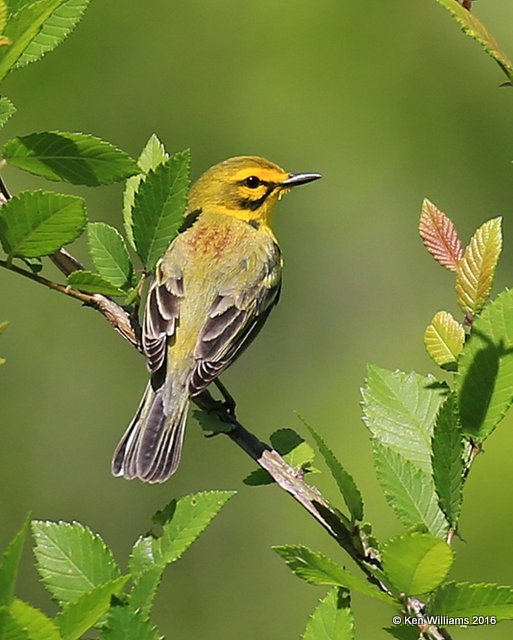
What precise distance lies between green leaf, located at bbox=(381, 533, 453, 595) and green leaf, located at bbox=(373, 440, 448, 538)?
18 cm

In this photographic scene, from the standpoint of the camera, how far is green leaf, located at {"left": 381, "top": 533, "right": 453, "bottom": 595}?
1.36 metres

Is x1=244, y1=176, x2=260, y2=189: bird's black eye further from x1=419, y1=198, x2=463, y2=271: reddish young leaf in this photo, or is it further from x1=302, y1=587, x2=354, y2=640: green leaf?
Result: x1=302, y1=587, x2=354, y2=640: green leaf

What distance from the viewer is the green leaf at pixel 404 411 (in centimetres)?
178

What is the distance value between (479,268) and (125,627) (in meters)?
0.72

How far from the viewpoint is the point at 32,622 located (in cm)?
123

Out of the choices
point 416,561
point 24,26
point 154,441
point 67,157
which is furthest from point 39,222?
point 154,441

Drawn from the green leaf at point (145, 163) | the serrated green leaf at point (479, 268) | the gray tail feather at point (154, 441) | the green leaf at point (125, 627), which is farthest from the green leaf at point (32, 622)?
the gray tail feather at point (154, 441)

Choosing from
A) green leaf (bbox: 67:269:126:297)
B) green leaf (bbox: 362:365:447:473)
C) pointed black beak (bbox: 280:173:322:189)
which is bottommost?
green leaf (bbox: 362:365:447:473)

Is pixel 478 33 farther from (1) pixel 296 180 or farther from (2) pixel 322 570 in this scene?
(1) pixel 296 180

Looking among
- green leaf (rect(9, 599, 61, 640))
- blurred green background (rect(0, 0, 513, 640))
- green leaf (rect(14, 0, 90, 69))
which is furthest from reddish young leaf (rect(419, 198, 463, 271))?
blurred green background (rect(0, 0, 513, 640))

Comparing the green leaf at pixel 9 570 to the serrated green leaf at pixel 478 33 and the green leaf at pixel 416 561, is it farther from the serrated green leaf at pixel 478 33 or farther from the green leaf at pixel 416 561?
the serrated green leaf at pixel 478 33

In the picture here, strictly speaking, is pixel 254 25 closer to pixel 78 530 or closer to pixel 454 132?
pixel 454 132

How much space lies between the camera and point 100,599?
4.15ft

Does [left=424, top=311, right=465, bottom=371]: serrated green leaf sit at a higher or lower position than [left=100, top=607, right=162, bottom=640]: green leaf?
higher
